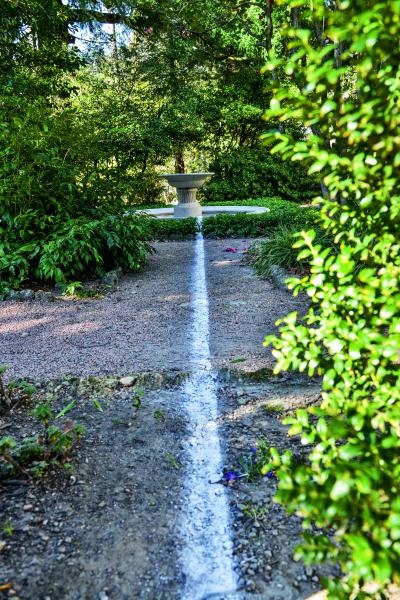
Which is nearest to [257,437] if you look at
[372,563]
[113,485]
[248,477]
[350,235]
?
[248,477]

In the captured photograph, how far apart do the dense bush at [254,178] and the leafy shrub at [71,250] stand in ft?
35.0

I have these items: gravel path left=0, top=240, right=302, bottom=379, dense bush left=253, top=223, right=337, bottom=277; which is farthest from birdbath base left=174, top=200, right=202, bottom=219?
gravel path left=0, top=240, right=302, bottom=379

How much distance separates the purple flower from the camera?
2.37 meters

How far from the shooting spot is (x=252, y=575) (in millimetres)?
1843

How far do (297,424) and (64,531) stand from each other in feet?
3.85

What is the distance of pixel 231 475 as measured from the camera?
238 cm

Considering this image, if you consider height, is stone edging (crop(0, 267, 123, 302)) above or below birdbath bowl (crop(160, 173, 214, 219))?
below

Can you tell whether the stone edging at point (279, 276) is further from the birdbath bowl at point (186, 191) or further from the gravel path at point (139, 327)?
the birdbath bowl at point (186, 191)

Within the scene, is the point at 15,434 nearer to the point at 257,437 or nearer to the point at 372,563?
the point at 257,437

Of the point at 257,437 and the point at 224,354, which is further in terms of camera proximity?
the point at 224,354

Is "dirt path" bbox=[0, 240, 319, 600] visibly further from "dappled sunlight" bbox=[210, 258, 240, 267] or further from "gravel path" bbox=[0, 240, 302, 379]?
"dappled sunlight" bbox=[210, 258, 240, 267]

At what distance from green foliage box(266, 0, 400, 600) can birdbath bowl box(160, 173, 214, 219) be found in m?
11.2

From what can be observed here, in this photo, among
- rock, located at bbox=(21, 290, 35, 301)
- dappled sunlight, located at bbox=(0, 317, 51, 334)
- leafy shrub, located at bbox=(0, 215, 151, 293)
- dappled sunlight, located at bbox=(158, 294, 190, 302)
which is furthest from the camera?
leafy shrub, located at bbox=(0, 215, 151, 293)

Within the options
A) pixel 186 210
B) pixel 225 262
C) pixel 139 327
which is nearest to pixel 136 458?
pixel 139 327
